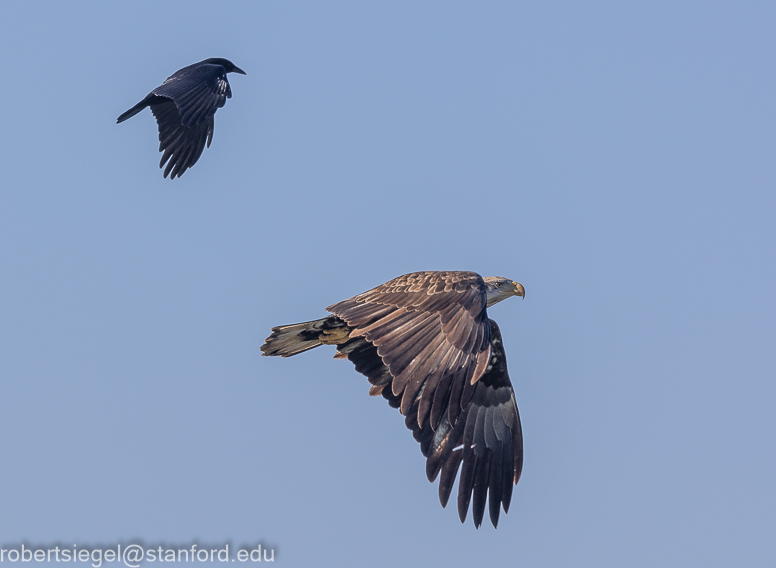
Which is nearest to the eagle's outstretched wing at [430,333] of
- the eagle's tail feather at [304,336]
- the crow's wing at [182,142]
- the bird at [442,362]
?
the bird at [442,362]

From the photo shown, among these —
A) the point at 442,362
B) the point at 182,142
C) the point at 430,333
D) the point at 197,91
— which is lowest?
the point at 442,362

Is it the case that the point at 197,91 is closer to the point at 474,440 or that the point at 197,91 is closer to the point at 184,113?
the point at 184,113

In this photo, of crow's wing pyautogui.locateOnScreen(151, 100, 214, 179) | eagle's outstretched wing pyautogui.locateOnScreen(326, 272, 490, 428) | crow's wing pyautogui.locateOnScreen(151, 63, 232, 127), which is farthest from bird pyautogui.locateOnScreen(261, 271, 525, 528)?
crow's wing pyautogui.locateOnScreen(151, 63, 232, 127)

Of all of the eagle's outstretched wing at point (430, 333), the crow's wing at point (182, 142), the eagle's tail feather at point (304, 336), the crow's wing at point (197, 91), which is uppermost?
the crow's wing at point (197, 91)

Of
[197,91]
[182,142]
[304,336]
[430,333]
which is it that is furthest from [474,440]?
[197,91]

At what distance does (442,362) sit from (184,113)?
19.3 ft

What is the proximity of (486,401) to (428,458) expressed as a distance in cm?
119

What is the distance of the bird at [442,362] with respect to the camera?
11.1 metres

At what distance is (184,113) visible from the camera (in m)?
15.2

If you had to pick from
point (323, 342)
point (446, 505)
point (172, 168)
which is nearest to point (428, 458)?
point (446, 505)

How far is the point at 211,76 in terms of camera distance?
625 inches

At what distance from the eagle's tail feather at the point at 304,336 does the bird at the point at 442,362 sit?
0.01m

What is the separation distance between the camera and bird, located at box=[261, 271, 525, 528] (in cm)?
1110

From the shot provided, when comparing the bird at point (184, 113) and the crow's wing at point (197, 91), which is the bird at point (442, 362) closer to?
the bird at point (184, 113)
